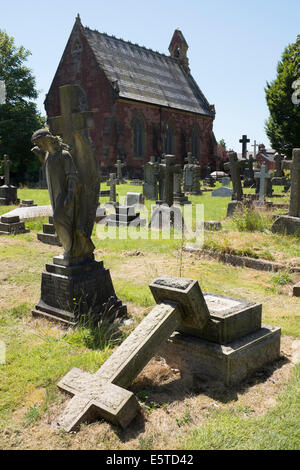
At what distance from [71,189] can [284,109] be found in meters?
28.5

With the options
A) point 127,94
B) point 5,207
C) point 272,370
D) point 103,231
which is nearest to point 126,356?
point 272,370

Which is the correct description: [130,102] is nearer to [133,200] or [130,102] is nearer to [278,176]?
[278,176]

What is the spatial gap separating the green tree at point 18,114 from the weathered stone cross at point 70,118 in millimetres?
27297

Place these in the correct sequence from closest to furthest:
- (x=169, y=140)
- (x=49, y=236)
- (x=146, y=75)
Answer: (x=49, y=236)
(x=146, y=75)
(x=169, y=140)

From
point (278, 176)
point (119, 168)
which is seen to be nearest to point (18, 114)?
point (119, 168)

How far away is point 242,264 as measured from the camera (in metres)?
7.28

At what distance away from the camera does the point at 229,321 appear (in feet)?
10.9

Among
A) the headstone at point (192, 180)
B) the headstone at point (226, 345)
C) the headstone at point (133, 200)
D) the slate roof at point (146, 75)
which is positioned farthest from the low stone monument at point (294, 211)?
the slate roof at point (146, 75)

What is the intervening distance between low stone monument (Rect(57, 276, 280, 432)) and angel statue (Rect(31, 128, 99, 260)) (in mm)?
1752

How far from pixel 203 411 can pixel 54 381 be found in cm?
132

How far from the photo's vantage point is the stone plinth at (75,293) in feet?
15.1

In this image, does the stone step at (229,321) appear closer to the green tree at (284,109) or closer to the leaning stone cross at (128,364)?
the leaning stone cross at (128,364)

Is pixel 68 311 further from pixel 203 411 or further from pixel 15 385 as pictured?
pixel 203 411

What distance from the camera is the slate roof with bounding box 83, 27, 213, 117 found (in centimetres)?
3066
